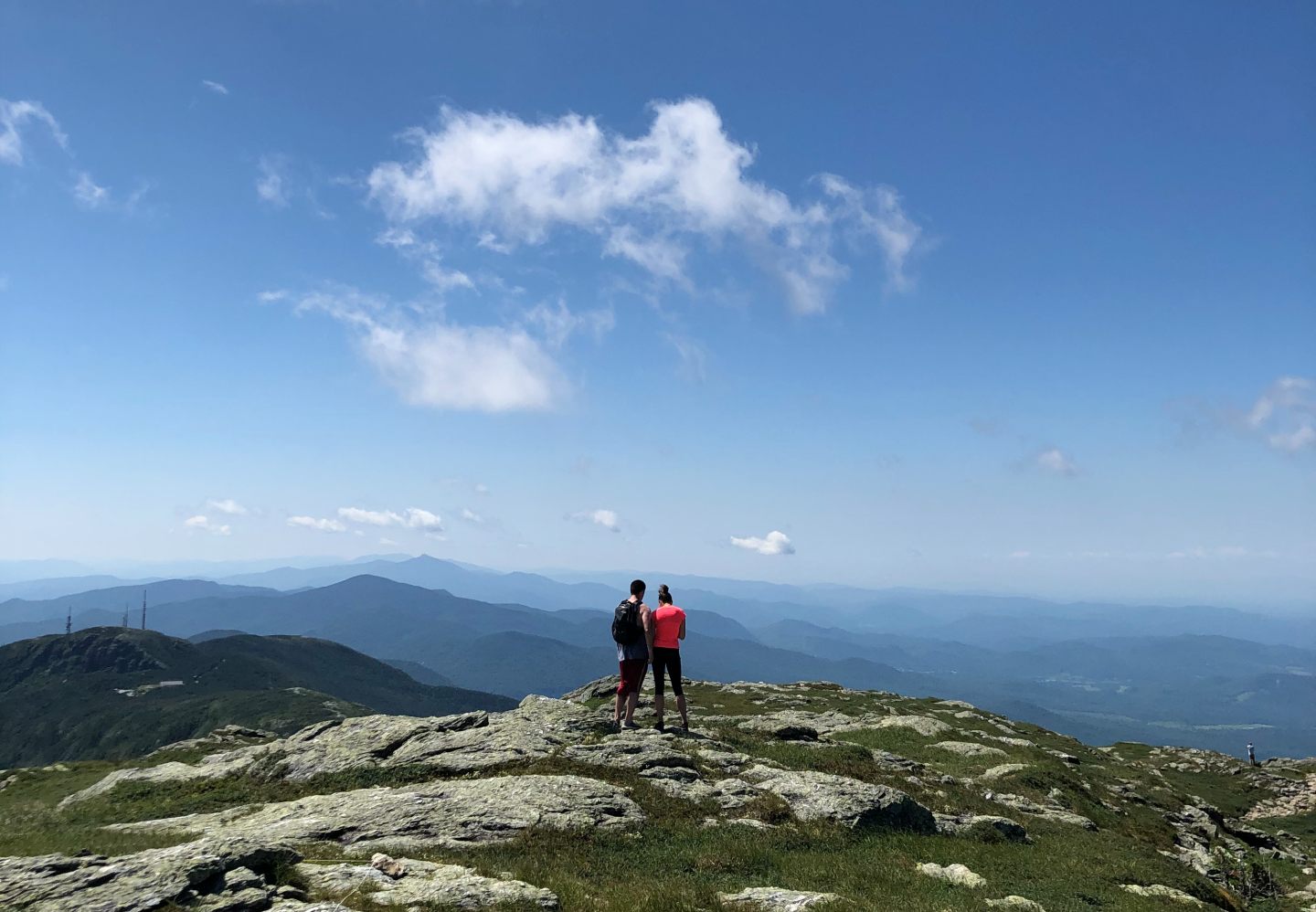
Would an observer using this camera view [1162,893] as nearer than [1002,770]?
Yes

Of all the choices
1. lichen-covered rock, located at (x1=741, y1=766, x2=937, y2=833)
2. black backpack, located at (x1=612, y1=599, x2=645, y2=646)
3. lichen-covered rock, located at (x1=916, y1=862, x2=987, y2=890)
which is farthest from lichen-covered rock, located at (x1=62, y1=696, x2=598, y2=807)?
lichen-covered rock, located at (x1=916, y1=862, x2=987, y2=890)

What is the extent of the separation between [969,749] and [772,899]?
38015mm

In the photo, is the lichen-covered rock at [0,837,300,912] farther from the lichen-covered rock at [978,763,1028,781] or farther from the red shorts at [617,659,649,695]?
the lichen-covered rock at [978,763,1028,781]

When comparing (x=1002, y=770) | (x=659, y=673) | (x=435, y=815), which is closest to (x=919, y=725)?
(x=1002, y=770)

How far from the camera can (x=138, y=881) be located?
1140 centimetres

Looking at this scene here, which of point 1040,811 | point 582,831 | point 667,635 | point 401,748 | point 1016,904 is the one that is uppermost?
point 667,635

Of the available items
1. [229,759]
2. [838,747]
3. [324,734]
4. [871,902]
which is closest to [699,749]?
[838,747]

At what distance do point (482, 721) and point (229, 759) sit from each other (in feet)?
42.9

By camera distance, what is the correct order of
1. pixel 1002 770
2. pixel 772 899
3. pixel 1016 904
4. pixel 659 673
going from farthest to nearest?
pixel 1002 770, pixel 659 673, pixel 1016 904, pixel 772 899

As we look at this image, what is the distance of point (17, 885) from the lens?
11516 millimetres

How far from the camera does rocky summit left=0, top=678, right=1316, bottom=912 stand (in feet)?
41.9

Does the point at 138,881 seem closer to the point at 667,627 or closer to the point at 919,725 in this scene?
the point at 667,627

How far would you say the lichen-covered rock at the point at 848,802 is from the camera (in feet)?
70.1

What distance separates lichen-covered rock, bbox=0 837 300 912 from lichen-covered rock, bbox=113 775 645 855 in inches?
174
